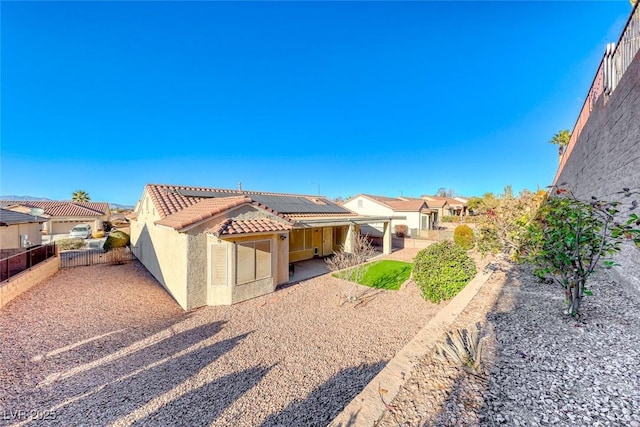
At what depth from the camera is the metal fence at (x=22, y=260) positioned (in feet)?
36.0

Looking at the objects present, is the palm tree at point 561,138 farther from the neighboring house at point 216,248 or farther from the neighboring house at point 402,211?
the neighboring house at point 216,248

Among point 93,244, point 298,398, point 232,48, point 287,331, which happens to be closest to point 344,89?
point 232,48

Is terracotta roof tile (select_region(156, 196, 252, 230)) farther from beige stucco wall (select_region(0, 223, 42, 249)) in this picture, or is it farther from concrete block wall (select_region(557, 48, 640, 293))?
concrete block wall (select_region(557, 48, 640, 293))

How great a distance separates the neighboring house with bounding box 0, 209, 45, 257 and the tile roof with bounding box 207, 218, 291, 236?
10932 mm

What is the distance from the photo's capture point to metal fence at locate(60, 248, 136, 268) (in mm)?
17062

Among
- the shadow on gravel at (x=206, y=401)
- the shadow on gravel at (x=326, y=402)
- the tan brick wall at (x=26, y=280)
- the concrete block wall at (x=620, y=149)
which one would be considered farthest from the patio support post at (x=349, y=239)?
the tan brick wall at (x=26, y=280)

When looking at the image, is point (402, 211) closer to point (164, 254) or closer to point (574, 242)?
point (164, 254)

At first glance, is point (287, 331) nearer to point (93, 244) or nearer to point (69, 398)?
point (69, 398)

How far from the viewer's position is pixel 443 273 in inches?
402

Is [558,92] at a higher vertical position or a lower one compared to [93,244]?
higher

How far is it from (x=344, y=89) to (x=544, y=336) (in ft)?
101

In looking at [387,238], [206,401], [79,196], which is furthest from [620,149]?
[79,196]

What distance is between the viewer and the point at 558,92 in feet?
73.9

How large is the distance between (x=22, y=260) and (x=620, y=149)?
80.5ft
